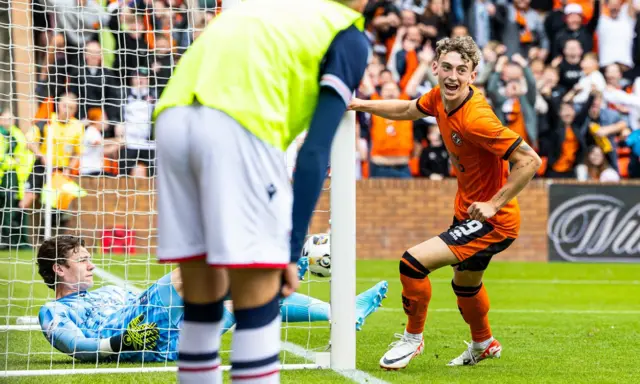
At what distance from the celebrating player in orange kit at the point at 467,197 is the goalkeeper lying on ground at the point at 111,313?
0.38m

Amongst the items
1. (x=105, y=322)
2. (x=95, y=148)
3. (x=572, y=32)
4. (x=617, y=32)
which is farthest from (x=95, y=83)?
(x=617, y=32)

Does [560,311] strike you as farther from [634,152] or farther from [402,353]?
[634,152]

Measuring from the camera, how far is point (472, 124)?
627cm

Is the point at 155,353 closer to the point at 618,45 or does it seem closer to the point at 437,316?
the point at 437,316

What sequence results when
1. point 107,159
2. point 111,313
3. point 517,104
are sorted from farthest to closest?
point 517,104 < point 107,159 < point 111,313

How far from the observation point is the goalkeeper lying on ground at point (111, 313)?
6305 millimetres

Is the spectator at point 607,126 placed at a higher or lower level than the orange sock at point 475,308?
higher

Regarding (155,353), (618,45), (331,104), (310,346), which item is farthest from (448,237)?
(618,45)

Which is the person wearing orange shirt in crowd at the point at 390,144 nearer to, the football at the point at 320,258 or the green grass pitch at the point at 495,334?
the green grass pitch at the point at 495,334

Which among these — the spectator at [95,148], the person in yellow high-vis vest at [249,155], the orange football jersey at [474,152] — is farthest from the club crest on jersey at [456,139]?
the spectator at [95,148]

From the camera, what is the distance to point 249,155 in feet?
10.3

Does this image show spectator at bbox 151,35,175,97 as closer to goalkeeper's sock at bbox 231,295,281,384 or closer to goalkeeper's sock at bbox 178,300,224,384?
goalkeeper's sock at bbox 178,300,224,384

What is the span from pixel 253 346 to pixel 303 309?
11.5 ft

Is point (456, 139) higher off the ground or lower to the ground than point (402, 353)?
higher
